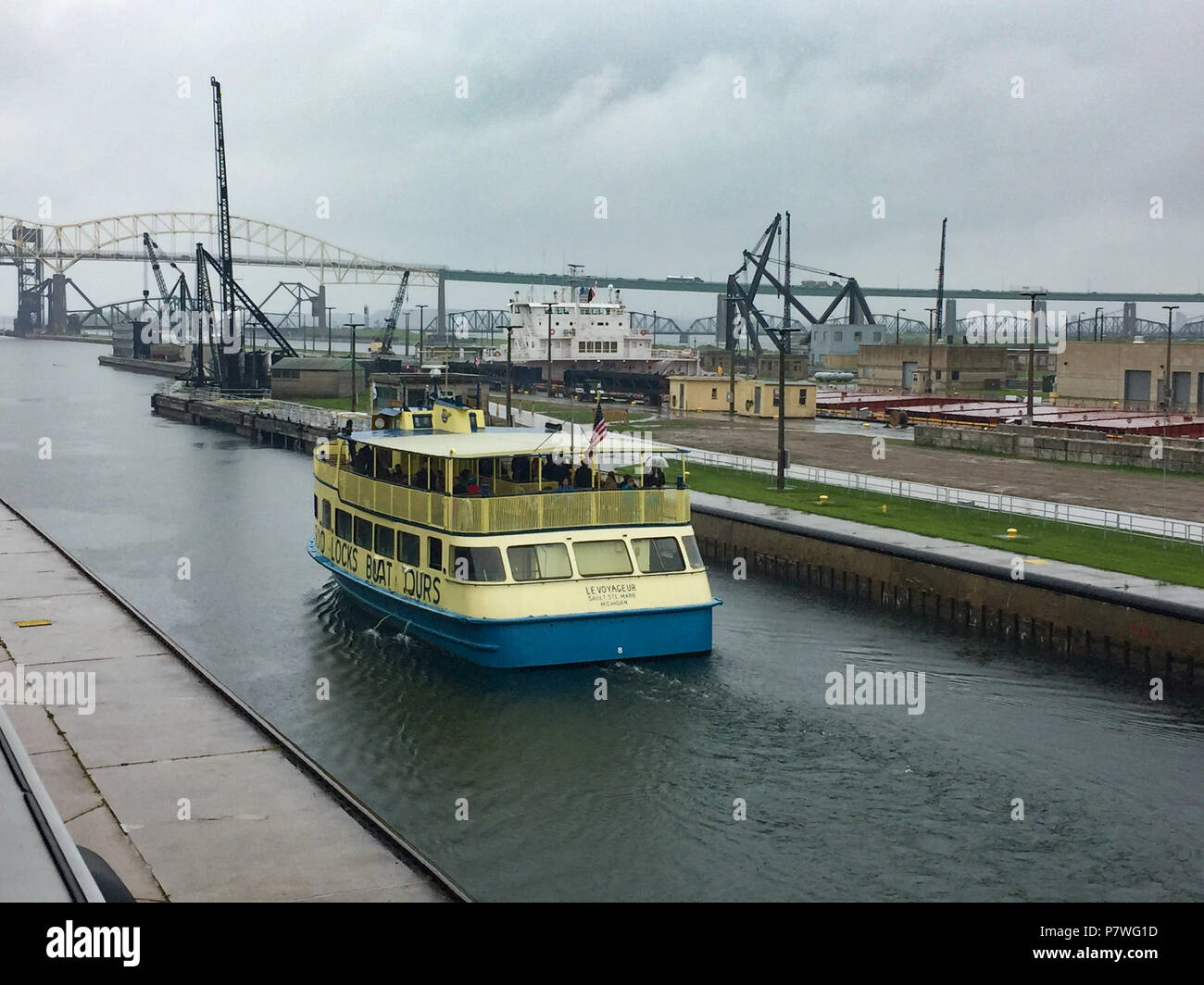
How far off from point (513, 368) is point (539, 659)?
108m

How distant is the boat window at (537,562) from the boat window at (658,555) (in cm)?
178

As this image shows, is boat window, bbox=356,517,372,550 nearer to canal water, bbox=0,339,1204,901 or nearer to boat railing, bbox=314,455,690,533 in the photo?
canal water, bbox=0,339,1204,901

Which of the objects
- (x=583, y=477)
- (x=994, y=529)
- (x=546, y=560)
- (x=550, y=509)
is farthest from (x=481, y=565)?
(x=994, y=529)

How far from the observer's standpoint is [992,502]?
163 ft

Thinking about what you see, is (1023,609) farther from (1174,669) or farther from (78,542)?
(78,542)

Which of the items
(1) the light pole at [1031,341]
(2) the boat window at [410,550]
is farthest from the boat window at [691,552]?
(1) the light pole at [1031,341]

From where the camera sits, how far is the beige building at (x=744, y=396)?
317ft

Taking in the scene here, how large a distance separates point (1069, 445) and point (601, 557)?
4047 cm

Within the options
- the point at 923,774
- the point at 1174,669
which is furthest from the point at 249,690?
the point at 1174,669

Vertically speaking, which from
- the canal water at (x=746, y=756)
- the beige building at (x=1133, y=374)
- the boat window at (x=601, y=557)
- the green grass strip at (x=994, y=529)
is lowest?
the canal water at (x=746, y=756)

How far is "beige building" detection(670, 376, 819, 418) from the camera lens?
96.5 meters

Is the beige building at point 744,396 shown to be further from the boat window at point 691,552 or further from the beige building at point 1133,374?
the boat window at point 691,552

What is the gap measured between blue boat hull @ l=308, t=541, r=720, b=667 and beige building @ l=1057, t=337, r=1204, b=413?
63104 millimetres

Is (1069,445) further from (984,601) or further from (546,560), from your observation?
(546,560)
